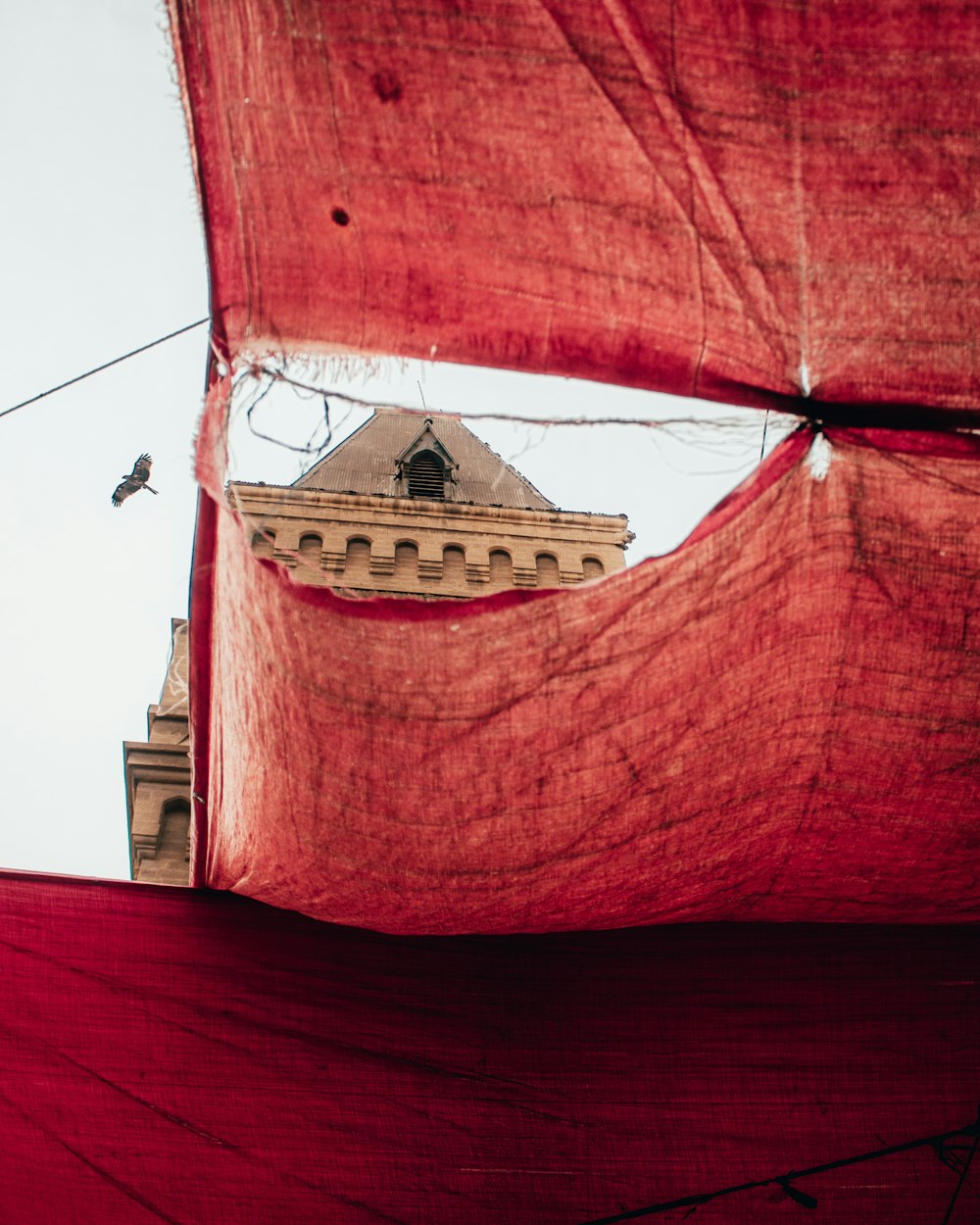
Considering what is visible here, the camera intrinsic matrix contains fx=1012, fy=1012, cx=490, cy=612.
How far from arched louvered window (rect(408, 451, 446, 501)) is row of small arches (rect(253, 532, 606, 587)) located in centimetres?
316

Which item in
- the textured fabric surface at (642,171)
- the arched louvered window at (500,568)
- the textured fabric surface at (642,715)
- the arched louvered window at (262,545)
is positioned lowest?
the textured fabric surface at (642,715)

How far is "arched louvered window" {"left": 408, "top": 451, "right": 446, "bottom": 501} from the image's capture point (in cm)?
2777

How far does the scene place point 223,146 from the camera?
3.52 meters

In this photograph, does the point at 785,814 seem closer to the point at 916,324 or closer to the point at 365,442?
the point at 916,324

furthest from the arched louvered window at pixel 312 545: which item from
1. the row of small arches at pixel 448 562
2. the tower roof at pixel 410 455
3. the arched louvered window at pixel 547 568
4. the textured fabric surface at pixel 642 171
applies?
Answer: the textured fabric surface at pixel 642 171

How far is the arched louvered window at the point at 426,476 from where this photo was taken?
27.8 meters

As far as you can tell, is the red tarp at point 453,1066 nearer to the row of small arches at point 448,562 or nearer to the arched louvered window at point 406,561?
the row of small arches at point 448,562

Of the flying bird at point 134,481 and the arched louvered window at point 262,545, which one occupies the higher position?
the flying bird at point 134,481

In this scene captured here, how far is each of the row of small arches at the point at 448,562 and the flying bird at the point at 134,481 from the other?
3.55m

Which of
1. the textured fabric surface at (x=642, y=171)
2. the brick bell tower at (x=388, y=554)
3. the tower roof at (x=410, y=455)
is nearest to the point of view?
the textured fabric surface at (x=642, y=171)

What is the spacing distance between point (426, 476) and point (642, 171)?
25.3m

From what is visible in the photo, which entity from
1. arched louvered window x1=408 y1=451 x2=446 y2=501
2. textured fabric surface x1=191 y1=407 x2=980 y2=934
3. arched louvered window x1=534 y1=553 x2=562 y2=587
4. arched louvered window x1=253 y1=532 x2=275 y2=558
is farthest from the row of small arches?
arched louvered window x1=253 y1=532 x2=275 y2=558

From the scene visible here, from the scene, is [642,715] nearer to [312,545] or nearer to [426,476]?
[312,545]

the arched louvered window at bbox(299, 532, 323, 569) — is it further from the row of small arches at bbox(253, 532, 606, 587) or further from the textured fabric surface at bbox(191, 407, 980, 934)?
the textured fabric surface at bbox(191, 407, 980, 934)
